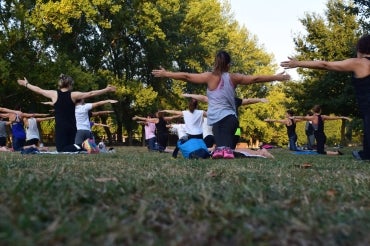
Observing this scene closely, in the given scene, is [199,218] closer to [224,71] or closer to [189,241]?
[189,241]

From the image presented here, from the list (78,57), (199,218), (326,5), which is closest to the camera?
(199,218)

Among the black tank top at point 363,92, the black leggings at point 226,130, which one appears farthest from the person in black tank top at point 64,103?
the black tank top at point 363,92

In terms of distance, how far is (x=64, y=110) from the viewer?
Result: 12258mm

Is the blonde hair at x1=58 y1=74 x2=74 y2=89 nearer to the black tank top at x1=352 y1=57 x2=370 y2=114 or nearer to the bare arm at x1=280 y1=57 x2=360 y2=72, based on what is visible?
the bare arm at x1=280 y1=57 x2=360 y2=72

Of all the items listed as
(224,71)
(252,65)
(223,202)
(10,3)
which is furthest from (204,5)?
(223,202)

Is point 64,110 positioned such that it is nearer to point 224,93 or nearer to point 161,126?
point 224,93

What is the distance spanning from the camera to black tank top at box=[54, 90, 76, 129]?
480 inches

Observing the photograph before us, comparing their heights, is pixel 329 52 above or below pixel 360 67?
above

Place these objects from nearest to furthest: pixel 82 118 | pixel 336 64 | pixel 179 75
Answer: pixel 336 64
pixel 179 75
pixel 82 118

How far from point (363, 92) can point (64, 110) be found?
708cm

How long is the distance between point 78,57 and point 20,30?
7.26 m

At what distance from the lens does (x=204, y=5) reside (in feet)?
149

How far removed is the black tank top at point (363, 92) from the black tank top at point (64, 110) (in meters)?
6.83

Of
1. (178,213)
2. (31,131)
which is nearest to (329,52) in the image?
(31,131)
